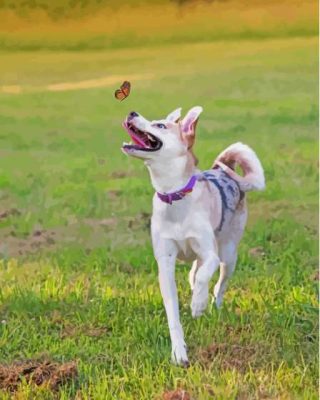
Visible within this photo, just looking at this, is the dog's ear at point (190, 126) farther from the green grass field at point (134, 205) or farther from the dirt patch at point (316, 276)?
the dirt patch at point (316, 276)

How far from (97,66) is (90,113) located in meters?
0.09

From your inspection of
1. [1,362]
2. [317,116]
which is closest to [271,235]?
[317,116]

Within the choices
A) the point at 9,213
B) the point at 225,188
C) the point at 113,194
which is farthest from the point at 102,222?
the point at 225,188

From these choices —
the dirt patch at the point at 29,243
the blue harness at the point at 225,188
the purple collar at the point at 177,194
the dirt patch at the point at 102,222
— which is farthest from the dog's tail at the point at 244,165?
the dirt patch at the point at 29,243

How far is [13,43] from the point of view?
1858 mm

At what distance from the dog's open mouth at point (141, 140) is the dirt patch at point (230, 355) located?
36 cm

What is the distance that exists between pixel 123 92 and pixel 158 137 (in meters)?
0.20

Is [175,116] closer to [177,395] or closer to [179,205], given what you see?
[179,205]

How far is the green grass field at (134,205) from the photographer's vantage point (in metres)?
1.80

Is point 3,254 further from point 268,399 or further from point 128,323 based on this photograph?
point 268,399

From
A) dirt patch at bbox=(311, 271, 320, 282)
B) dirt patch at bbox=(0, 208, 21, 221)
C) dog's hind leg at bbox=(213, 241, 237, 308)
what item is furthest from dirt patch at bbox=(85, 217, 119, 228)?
dirt patch at bbox=(311, 271, 320, 282)

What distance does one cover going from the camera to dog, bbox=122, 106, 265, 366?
66.6 inches

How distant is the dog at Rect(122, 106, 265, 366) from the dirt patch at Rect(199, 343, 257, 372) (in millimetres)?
40

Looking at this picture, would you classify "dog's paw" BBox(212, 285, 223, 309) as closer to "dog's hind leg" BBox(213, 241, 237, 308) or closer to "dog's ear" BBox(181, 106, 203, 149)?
"dog's hind leg" BBox(213, 241, 237, 308)
